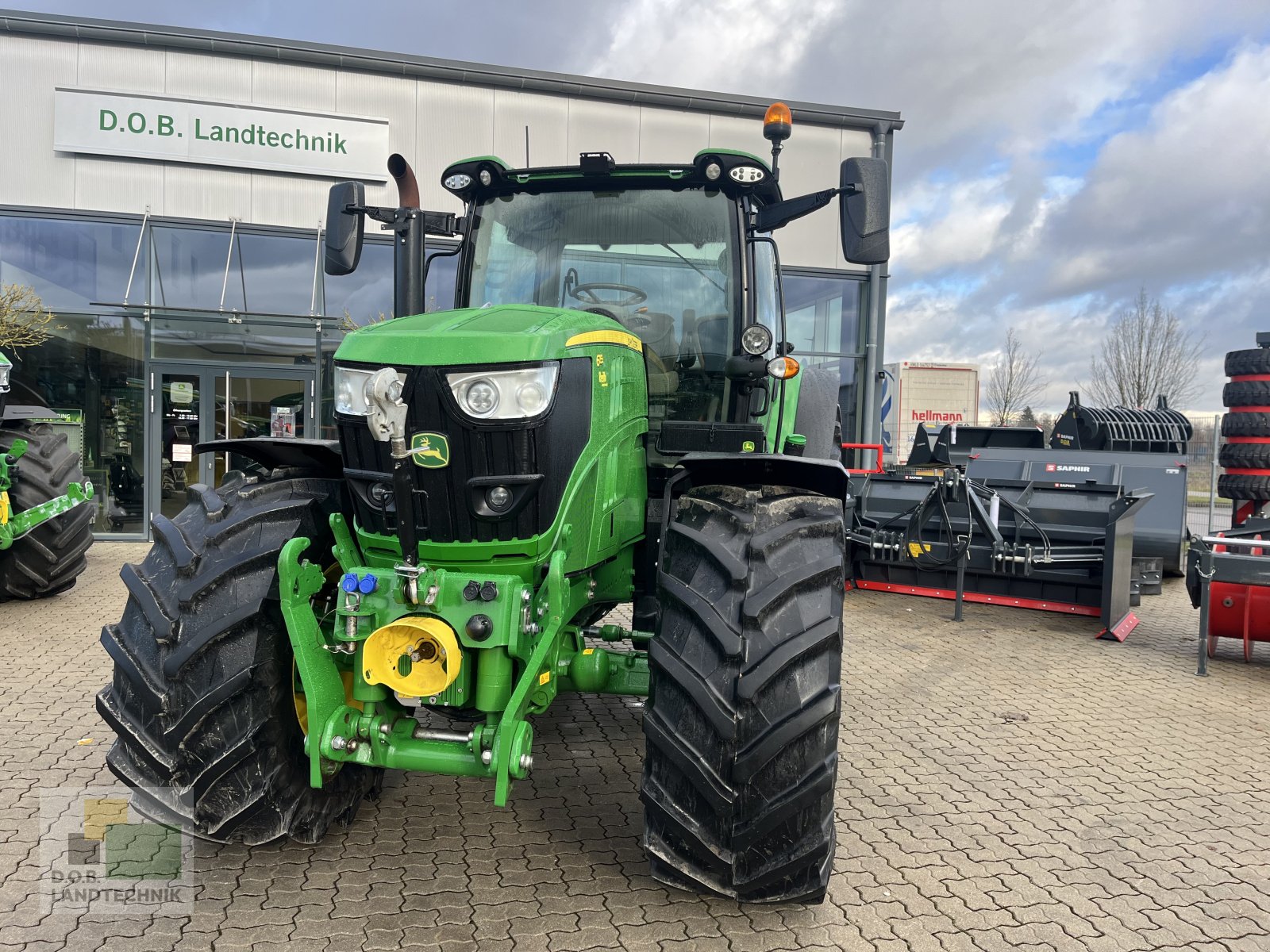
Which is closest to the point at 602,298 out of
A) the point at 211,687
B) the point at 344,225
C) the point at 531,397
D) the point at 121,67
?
the point at 344,225

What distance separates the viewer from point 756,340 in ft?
11.3

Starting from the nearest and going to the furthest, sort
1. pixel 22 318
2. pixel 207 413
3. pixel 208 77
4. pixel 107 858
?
pixel 107 858 < pixel 22 318 < pixel 207 413 < pixel 208 77

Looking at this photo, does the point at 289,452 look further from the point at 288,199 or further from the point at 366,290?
the point at 288,199

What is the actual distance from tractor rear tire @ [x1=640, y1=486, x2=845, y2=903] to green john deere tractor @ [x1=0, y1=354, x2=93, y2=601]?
262 inches

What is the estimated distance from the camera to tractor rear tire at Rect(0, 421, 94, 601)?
23.6ft

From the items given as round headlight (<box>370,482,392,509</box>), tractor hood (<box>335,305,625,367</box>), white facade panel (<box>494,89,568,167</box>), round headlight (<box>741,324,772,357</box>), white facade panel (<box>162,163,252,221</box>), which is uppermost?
white facade panel (<box>494,89,568,167</box>)

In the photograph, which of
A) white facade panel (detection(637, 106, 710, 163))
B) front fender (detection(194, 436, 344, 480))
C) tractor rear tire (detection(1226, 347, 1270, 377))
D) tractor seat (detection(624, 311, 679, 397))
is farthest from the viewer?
white facade panel (detection(637, 106, 710, 163))

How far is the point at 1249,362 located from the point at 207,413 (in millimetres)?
13437

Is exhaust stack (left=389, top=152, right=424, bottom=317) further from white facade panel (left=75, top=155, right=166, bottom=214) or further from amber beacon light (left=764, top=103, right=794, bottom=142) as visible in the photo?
white facade panel (left=75, top=155, right=166, bottom=214)

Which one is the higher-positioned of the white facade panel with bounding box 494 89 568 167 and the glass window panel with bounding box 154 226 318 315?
the white facade panel with bounding box 494 89 568 167

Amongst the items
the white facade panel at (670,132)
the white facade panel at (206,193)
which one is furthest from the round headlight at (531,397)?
the white facade panel at (670,132)

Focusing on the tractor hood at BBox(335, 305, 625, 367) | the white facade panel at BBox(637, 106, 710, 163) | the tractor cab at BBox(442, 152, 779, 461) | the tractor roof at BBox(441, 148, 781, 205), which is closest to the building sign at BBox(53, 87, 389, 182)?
the white facade panel at BBox(637, 106, 710, 163)

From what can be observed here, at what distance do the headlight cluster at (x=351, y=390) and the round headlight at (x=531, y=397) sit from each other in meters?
0.47

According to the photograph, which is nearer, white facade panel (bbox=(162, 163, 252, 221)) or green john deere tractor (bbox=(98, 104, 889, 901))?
green john deere tractor (bbox=(98, 104, 889, 901))
